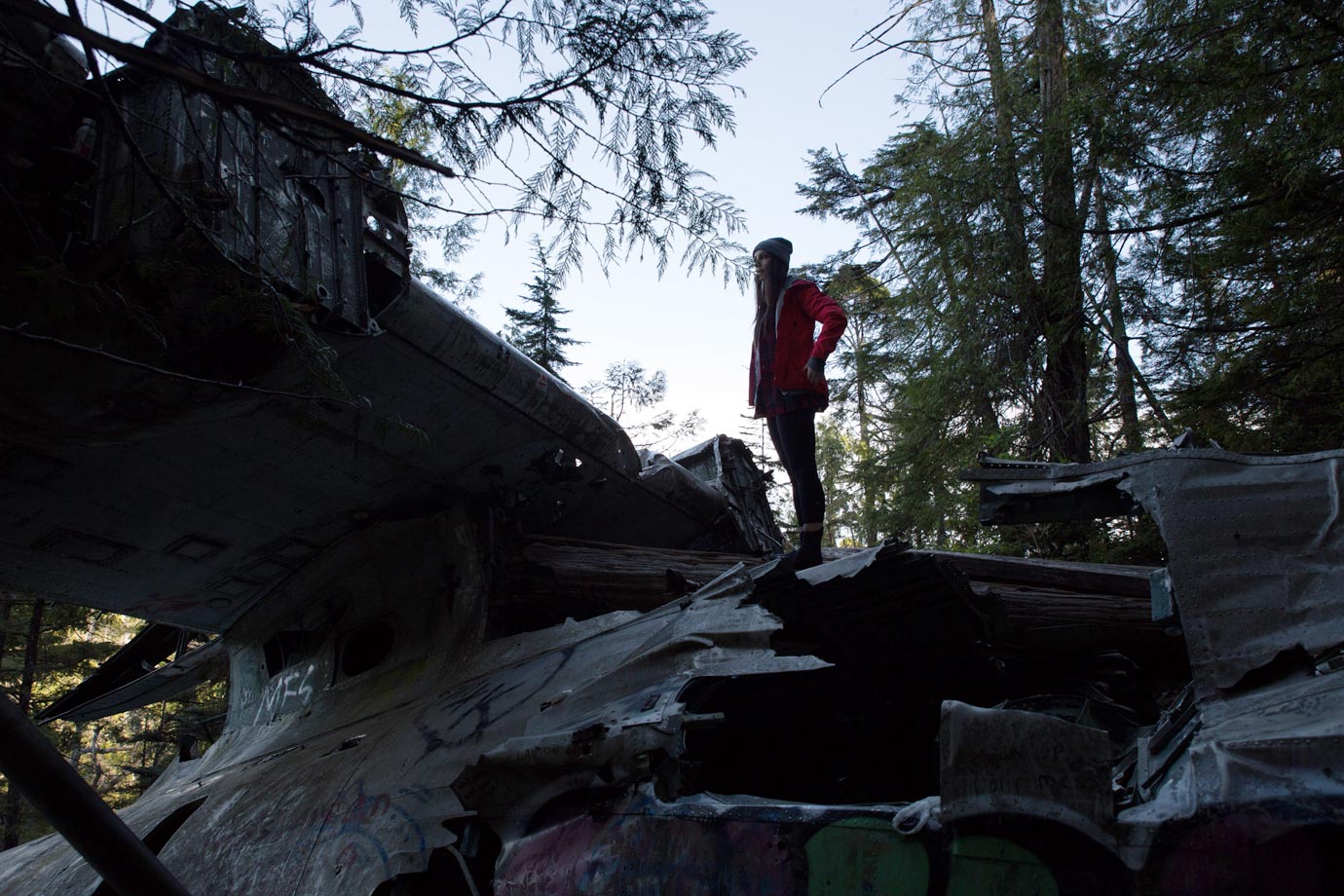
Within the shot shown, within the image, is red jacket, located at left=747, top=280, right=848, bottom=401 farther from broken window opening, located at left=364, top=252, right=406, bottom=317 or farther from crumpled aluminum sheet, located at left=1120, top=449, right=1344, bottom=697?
crumpled aluminum sheet, located at left=1120, top=449, right=1344, bottom=697

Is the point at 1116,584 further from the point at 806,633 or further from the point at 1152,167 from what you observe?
the point at 1152,167

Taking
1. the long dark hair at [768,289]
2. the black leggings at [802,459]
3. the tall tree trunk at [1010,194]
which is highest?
the tall tree trunk at [1010,194]

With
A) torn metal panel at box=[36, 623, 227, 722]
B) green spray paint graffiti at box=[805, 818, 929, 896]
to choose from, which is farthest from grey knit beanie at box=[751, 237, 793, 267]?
torn metal panel at box=[36, 623, 227, 722]

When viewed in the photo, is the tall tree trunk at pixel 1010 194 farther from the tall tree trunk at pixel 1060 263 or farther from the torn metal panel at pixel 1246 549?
the torn metal panel at pixel 1246 549

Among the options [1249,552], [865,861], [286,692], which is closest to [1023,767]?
[865,861]

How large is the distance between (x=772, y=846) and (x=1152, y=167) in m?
7.89

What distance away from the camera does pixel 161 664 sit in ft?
32.3

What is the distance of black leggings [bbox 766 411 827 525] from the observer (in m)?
4.82

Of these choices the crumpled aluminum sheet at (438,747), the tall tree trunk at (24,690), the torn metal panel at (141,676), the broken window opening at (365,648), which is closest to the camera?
the crumpled aluminum sheet at (438,747)

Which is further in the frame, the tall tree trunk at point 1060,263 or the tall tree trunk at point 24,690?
the tall tree trunk at point 24,690

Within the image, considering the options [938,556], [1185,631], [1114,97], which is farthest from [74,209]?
[1114,97]

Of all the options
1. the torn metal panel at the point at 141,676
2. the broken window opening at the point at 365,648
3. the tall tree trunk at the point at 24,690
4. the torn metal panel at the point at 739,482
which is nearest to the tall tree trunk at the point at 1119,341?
the torn metal panel at the point at 739,482

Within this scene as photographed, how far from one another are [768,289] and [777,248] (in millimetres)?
270

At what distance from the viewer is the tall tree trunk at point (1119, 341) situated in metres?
9.43
